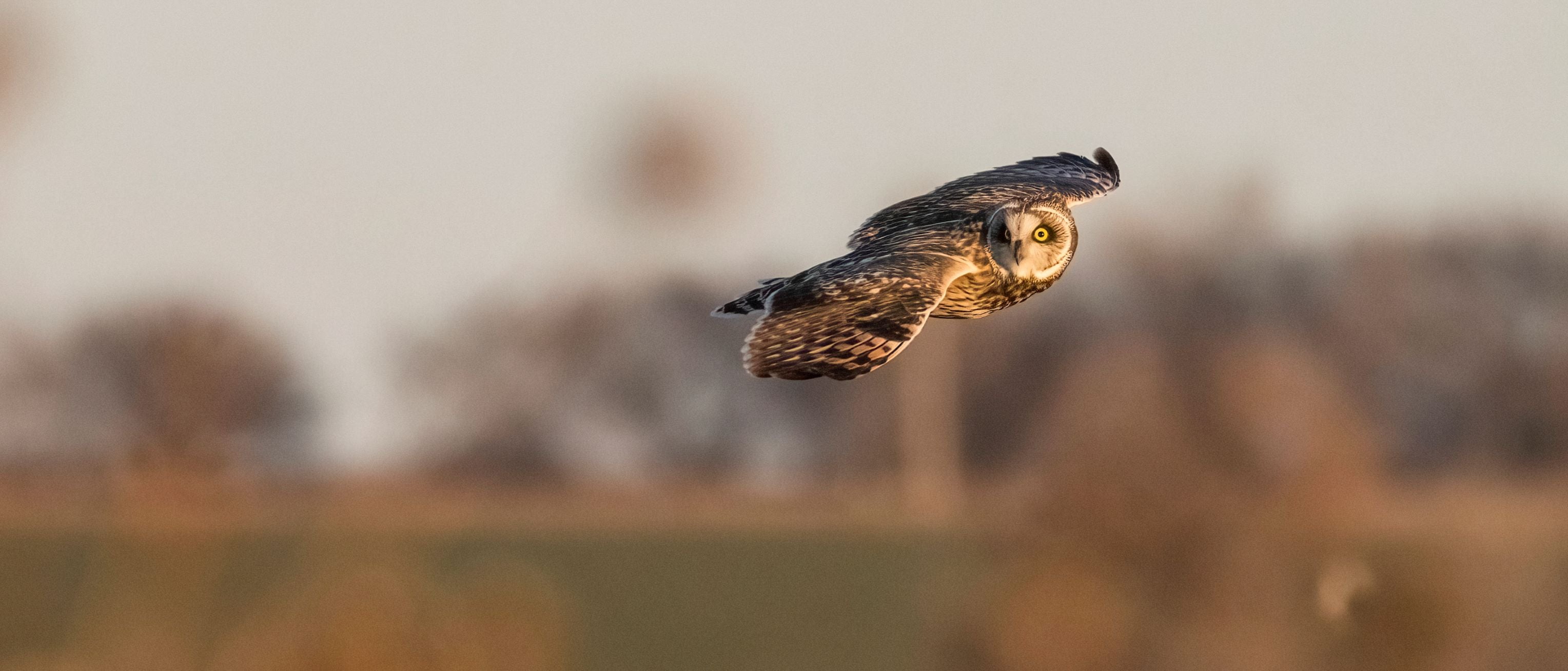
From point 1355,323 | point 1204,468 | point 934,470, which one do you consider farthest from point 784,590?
point 1204,468

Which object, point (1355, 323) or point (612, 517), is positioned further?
point (612, 517)

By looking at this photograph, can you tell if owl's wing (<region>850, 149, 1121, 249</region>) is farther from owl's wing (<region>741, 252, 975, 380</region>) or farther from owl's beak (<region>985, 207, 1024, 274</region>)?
owl's wing (<region>741, 252, 975, 380</region>)

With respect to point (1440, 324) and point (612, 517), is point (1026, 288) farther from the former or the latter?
point (612, 517)

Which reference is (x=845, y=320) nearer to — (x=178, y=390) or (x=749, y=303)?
(x=749, y=303)

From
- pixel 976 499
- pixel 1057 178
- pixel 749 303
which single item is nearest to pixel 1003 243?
pixel 749 303

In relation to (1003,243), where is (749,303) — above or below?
below

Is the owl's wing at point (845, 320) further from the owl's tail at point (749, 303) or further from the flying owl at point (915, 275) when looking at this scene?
the owl's tail at point (749, 303)
